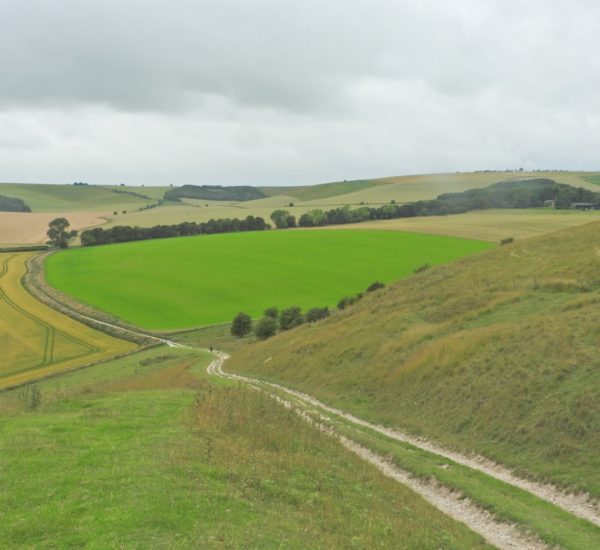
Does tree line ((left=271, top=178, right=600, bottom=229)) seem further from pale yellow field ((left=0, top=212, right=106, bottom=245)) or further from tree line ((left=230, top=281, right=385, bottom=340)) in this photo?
tree line ((left=230, top=281, right=385, bottom=340))

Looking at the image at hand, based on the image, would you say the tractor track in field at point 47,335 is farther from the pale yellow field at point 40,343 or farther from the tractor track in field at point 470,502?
the tractor track in field at point 470,502

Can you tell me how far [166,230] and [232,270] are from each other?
57.0 metres

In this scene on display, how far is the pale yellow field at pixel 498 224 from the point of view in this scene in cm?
11562

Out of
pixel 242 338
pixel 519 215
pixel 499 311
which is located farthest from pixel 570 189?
pixel 499 311

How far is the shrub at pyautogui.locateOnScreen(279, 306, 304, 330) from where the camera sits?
66.2 m

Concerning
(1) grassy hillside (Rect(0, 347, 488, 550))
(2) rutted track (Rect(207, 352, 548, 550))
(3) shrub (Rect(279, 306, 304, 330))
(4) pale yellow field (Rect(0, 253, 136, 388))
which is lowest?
(4) pale yellow field (Rect(0, 253, 136, 388))

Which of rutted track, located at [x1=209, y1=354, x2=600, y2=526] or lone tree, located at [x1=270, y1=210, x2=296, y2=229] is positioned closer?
rutted track, located at [x1=209, y1=354, x2=600, y2=526]

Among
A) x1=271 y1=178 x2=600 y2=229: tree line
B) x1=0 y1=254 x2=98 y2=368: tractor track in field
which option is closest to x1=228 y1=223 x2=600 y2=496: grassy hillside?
x1=0 y1=254 x2=98 y2=368: tractor track in field

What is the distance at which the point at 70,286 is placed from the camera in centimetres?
9550

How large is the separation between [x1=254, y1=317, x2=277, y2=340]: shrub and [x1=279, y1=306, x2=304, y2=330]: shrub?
106cm

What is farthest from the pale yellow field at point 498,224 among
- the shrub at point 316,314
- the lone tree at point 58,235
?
the lone tree at point 58,235

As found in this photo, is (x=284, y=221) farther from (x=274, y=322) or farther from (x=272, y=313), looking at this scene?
(x=274, y=322)

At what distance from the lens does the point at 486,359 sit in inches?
1019

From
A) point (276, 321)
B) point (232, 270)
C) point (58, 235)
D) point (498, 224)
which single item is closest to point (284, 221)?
point (58, 235)
